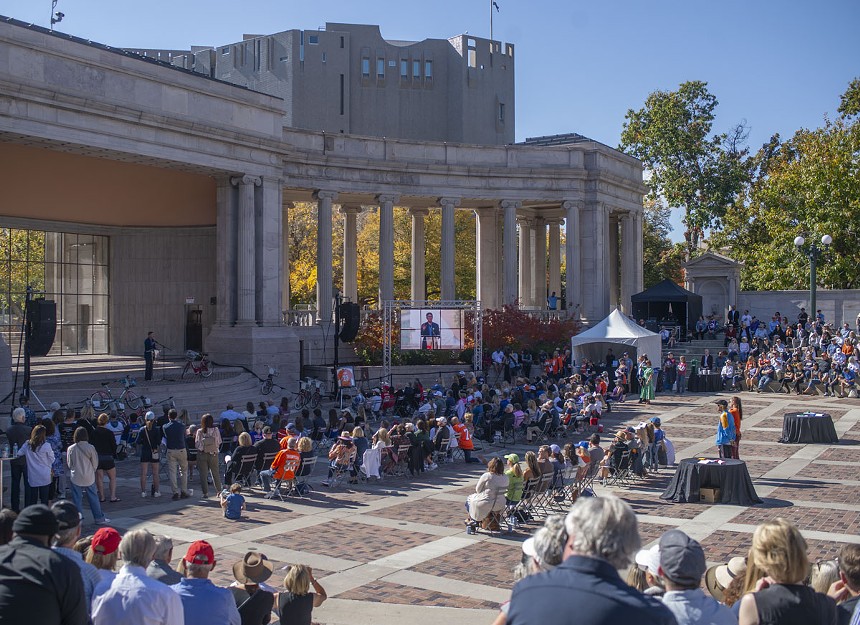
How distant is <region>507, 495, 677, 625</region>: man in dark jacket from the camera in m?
3.57

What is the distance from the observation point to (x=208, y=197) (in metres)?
38.7

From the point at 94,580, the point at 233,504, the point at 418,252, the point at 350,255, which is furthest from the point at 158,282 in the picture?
the point at 94,580

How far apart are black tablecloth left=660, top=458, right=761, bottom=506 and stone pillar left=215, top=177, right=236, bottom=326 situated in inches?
869

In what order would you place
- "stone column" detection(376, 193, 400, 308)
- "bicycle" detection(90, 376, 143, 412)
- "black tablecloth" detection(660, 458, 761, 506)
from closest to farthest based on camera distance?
"black tablecloth" detection(660, 458, 761, 506) → "bicycle" detection(90, 376, 143, 412) → "stone column" detection(376, 193, 400, 308)

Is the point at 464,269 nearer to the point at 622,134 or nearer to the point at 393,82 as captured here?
the point at 622,134

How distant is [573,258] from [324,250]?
1289 centimetres

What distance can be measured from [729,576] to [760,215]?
5626 cm

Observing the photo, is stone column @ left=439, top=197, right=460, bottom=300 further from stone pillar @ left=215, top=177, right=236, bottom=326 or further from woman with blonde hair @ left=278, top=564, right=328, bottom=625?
woman with blonde hair @ left=278, top=564, right=328, bottom=625

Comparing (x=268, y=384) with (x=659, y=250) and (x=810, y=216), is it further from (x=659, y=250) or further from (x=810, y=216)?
(x=659, y=250)

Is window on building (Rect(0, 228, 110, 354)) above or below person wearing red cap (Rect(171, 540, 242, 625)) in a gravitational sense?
above

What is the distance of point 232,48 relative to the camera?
271ft

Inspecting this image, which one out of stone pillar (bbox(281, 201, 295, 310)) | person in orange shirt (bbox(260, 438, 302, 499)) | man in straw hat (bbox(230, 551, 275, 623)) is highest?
stone pillar (bbox(281, 201, 295, 310))

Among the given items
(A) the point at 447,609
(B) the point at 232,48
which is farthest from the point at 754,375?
(B) the point at 232,48

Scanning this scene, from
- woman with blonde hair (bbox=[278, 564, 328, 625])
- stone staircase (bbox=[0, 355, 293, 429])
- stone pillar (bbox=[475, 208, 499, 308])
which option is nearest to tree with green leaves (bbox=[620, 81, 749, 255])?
stone pillar (bbox=[475, 208, 499, 308])
